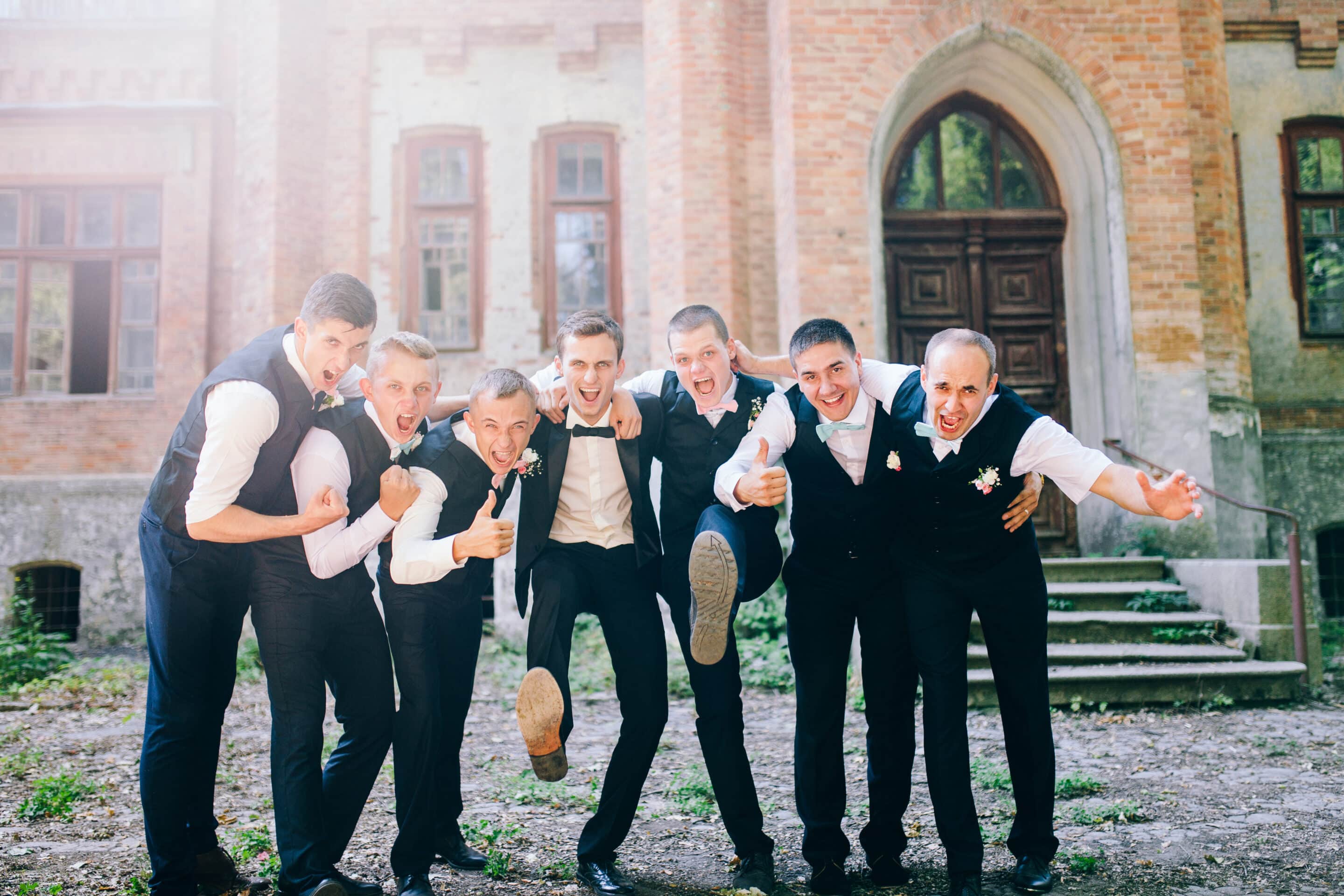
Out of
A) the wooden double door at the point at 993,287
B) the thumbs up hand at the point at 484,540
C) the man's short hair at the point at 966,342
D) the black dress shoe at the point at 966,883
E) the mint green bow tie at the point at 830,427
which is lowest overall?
the black dress shoe at the point at 966,883

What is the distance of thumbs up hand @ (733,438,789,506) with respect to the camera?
322 cm

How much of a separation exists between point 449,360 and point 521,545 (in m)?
7.68

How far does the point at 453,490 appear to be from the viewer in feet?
11.9

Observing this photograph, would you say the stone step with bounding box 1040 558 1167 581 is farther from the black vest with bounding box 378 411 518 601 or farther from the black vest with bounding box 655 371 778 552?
the black vest with bounding box 378 411 518 601

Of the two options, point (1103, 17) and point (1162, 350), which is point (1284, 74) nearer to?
point (1103, 17)

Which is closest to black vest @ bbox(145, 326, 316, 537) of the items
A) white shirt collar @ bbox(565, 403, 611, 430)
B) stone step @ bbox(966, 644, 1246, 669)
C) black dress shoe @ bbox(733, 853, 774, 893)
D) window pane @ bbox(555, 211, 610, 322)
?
white shirt collar @ bbox(565, 403, 611, 430)

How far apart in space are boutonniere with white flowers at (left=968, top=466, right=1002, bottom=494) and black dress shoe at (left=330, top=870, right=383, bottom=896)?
8.55ft

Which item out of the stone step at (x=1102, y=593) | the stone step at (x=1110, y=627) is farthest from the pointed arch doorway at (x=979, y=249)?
the stone step at (x=1110, y=627)

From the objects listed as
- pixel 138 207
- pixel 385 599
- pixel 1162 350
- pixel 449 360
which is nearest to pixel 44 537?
pixel 138 207

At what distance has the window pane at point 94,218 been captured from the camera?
11492mm

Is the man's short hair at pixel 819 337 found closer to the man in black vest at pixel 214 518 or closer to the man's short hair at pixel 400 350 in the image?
the man's short hair at pixel 400 350

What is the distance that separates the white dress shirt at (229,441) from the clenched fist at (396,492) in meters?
0.42

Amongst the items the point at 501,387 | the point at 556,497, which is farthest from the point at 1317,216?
the point at 501,387

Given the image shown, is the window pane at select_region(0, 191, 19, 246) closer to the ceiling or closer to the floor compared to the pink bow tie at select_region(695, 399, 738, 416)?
closer to the ceiling
